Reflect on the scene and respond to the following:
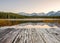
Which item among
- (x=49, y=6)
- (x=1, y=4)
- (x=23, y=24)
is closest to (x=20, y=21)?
(x=23, y=24)

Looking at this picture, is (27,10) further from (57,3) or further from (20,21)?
(57,3)

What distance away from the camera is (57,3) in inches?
172

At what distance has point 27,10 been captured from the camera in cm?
434

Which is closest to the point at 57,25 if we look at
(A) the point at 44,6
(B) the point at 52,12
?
(B) the point at 52,12

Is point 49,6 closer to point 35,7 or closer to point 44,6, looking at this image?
point 44,6

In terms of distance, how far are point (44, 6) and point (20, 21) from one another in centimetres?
93

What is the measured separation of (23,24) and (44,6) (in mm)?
909

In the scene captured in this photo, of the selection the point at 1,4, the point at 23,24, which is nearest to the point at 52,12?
the point at 23,24

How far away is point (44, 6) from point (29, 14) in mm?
559

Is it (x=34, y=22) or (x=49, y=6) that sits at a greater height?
(x=49, y=6)

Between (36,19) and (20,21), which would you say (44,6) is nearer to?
(36,19)

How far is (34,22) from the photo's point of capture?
4.48 meters

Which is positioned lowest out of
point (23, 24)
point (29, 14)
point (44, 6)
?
point (23, 24)

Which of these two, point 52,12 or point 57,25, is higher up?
point 52,12
